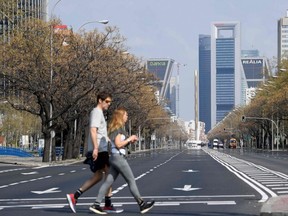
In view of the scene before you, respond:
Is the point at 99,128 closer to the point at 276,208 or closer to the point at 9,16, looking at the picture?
the point at 276,208

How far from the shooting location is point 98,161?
43.7 feet

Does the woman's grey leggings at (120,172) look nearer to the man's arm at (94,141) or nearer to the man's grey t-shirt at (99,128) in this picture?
the man's grey t-shirt at (99,128)

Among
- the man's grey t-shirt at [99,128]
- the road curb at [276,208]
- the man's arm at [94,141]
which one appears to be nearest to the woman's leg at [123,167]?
the man's grey t-shirt at [99,128]

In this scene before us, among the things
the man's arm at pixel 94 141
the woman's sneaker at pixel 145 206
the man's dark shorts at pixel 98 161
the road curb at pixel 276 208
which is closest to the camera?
the road curb at pixel 276 208

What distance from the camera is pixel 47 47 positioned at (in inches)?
2003

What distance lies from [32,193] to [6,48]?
1220 inches

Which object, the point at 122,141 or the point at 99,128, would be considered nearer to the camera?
the point at 122,141

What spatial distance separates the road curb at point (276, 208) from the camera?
12.6 m

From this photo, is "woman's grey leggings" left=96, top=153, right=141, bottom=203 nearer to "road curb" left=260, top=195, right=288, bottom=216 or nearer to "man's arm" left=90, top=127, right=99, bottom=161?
"man's arm" left=90, top=127, right=99, bottom=161

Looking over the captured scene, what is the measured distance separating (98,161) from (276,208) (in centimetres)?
320

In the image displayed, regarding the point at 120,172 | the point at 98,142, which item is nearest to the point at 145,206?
the point at 120,172

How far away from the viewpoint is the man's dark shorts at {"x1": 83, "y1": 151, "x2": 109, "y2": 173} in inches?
519

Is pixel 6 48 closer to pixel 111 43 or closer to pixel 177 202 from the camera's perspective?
pixel 111 43

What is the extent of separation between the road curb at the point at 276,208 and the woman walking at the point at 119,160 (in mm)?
1968
